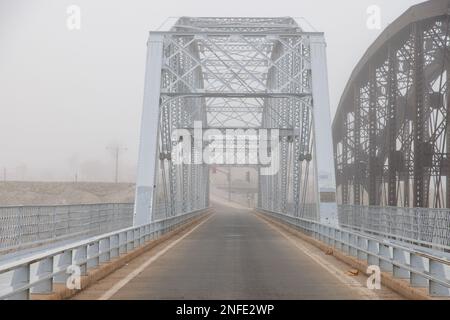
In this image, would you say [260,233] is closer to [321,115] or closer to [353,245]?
[321,115]

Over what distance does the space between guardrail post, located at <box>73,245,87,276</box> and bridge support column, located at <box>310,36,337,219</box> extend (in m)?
16.6

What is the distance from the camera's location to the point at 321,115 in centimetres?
3194

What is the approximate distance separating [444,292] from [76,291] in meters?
6.27

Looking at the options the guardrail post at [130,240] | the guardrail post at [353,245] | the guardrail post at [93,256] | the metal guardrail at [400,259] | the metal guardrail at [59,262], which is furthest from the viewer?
the guardrail post at [130,240]

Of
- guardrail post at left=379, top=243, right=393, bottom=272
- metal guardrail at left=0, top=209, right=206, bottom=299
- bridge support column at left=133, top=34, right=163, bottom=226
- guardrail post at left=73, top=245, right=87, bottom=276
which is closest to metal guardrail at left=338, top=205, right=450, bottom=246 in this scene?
guardrail post at left=379, top=243, right=393, bottom=272

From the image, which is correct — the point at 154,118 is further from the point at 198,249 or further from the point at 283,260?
the point at 283,260

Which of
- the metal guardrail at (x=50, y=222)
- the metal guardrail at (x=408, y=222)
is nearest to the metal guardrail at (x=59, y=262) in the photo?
the metal guardrail at (x=50, y=222)

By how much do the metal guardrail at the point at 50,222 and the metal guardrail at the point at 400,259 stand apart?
28.5ft

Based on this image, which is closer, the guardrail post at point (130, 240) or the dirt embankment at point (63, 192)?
the guardrail post at point (130, 240)

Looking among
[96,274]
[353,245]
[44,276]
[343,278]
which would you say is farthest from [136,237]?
[44,276]

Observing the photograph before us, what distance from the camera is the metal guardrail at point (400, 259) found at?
11688 millimetres

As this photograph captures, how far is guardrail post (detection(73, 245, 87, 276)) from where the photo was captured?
46.0ft

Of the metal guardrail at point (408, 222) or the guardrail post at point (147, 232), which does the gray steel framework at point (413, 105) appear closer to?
the metal guardrail at point (408, 222)

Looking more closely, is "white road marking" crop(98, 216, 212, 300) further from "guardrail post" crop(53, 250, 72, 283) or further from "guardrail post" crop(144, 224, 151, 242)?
"guardrail post" crop(144, 224, 151, 242)
